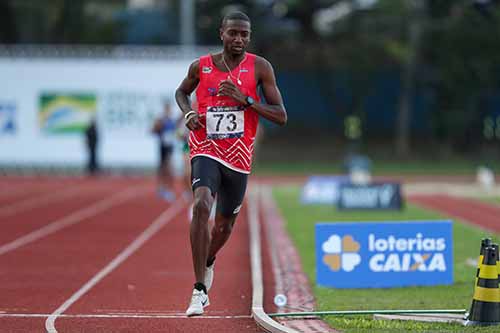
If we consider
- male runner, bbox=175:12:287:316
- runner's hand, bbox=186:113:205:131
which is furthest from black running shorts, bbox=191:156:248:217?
runner's hand, bbox=186:113:205:131

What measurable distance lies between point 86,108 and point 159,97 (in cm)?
257

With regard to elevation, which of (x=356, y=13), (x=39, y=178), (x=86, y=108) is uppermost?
(x=356, y=13)

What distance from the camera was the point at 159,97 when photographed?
111 ft

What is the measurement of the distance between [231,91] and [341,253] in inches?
124

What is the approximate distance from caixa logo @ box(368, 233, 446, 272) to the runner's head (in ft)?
10.3

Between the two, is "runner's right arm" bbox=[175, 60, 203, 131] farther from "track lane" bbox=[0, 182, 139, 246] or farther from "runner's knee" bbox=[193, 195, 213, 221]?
"track lane" bbox=[0, 182, 139, 246]

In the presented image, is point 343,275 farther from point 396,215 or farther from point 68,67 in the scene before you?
point 68,67

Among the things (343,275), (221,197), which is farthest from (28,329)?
(343,275)

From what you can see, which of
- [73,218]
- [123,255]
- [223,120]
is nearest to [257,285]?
[223,120]

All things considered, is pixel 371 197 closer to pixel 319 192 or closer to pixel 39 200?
pixel 319 192

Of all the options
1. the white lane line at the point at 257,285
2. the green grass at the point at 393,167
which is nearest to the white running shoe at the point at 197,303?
the white lane line at the point at 257,285

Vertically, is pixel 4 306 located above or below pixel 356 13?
below

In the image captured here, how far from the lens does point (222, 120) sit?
8.23m

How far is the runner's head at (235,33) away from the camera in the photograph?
820 cm
